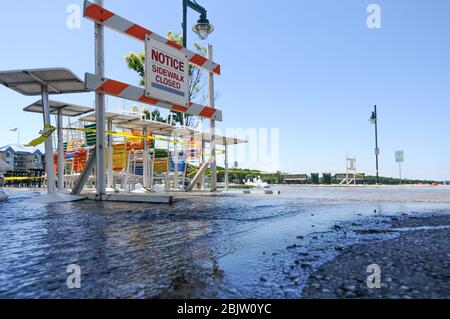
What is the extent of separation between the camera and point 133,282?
1314mm

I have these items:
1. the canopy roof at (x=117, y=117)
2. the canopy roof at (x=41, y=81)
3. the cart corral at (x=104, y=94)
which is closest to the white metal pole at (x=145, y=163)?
the cart corral at (x=104, y=94)

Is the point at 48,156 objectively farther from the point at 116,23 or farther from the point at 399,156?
the point at 399,156

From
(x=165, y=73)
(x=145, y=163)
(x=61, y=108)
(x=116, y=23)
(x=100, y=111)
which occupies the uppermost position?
(x=116, y=23)

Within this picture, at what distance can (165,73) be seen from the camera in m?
6.33

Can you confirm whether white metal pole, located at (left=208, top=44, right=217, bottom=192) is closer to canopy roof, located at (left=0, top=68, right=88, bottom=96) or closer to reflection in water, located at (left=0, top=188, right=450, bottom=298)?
canopy roof, located at (left=0, top=68, right=88, bottom=96)

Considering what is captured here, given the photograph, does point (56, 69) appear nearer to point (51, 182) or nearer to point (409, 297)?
point (51, 182)

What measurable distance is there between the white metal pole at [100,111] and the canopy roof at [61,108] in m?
1.56

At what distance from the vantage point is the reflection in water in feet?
4.09

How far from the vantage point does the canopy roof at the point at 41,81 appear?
4887mm

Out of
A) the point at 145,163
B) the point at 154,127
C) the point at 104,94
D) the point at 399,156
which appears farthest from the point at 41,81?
the point at 399,156

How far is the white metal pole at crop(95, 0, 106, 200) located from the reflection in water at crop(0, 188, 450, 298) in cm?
214

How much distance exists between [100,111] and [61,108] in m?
1.86
